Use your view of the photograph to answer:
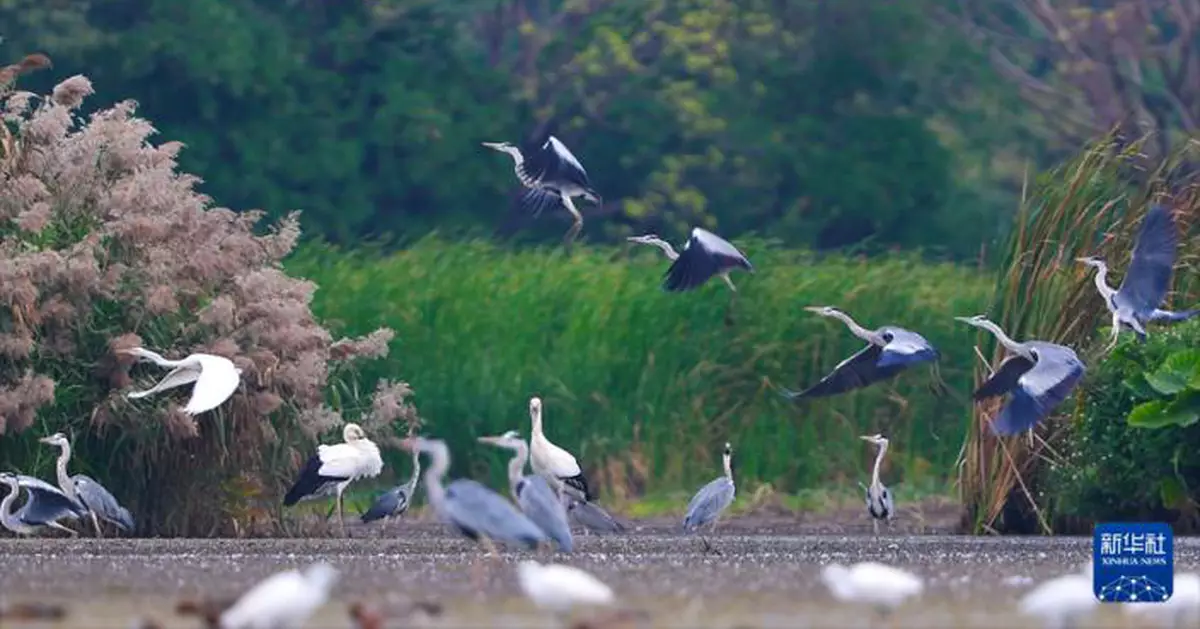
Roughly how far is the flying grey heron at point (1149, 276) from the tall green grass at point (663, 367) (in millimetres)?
5354

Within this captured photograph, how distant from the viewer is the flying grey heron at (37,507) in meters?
17.3

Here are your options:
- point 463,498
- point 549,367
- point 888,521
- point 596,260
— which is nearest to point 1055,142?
point 596,260

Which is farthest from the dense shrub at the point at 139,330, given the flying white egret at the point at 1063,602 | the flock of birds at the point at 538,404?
the flying white egret at the point at 1063,602

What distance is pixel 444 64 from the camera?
134 ft

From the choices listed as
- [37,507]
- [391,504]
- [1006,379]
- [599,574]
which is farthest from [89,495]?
[1006,379]

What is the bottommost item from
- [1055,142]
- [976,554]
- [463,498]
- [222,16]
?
[1055,142]

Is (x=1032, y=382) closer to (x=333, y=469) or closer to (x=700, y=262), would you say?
(x=700, y=262)

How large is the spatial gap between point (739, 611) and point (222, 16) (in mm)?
26196

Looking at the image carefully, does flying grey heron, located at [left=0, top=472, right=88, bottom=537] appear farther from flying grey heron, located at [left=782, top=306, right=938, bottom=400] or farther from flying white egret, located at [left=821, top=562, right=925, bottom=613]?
flying white egret, located at [left=821, top=562, right=925, bottom=613]

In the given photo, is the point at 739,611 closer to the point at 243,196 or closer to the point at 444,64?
the point at 243,196

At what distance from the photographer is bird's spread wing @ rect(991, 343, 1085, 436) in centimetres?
1698

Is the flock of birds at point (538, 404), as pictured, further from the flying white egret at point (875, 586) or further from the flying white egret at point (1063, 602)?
the flying white egret at point (1063, 602)

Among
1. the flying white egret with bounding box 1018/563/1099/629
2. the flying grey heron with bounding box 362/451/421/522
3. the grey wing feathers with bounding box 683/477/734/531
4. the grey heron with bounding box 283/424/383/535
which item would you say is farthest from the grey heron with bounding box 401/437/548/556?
the flying grey heron with bounding box 362/451/421/522

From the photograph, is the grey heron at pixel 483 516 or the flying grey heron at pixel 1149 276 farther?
the flying grey heron at pixel 1149 276
